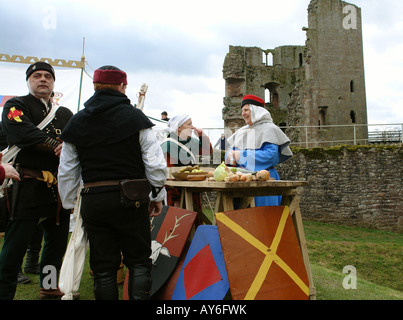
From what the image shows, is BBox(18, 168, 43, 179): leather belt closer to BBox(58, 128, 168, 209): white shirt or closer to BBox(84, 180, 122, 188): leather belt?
BBox(58, 128, 168, 209): white shirt

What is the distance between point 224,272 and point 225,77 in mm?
18253

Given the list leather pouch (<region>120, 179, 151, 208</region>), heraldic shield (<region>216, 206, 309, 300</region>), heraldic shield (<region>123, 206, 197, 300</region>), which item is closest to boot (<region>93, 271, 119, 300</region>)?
leather pouch (<region>120, 179, 151, 208</region>)

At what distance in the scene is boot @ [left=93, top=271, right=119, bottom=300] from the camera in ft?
7.54

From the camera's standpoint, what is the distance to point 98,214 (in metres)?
2.31

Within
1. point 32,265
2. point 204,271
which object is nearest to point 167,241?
point 204,271

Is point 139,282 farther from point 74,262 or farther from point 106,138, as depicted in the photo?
point 106,138

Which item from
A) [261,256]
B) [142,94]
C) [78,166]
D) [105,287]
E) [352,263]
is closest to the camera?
[105,287]

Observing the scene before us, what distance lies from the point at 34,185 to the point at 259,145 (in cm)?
224

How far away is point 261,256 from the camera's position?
2670mm

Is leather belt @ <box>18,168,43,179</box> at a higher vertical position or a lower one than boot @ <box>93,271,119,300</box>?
higher

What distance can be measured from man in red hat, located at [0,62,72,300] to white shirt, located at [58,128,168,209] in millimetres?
548

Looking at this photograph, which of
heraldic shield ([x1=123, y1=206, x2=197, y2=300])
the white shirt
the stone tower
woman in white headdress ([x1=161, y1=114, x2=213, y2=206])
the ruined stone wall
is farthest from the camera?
the stone tower

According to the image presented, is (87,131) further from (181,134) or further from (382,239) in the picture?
(382,239)

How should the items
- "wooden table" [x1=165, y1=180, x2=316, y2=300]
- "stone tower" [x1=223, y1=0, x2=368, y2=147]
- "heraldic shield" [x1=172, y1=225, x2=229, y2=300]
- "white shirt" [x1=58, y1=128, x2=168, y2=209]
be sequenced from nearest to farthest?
"white shirt" [x1=58, y1=128, x2=168, y2=209], "heraldic shield" [x1=172, y1=225, x2=229, y2=300], "wooden table" [x1=165, y1=180, x2=316, y2=300], "stone tower" [x1=223, y1=0, x2=368, y2=147]
